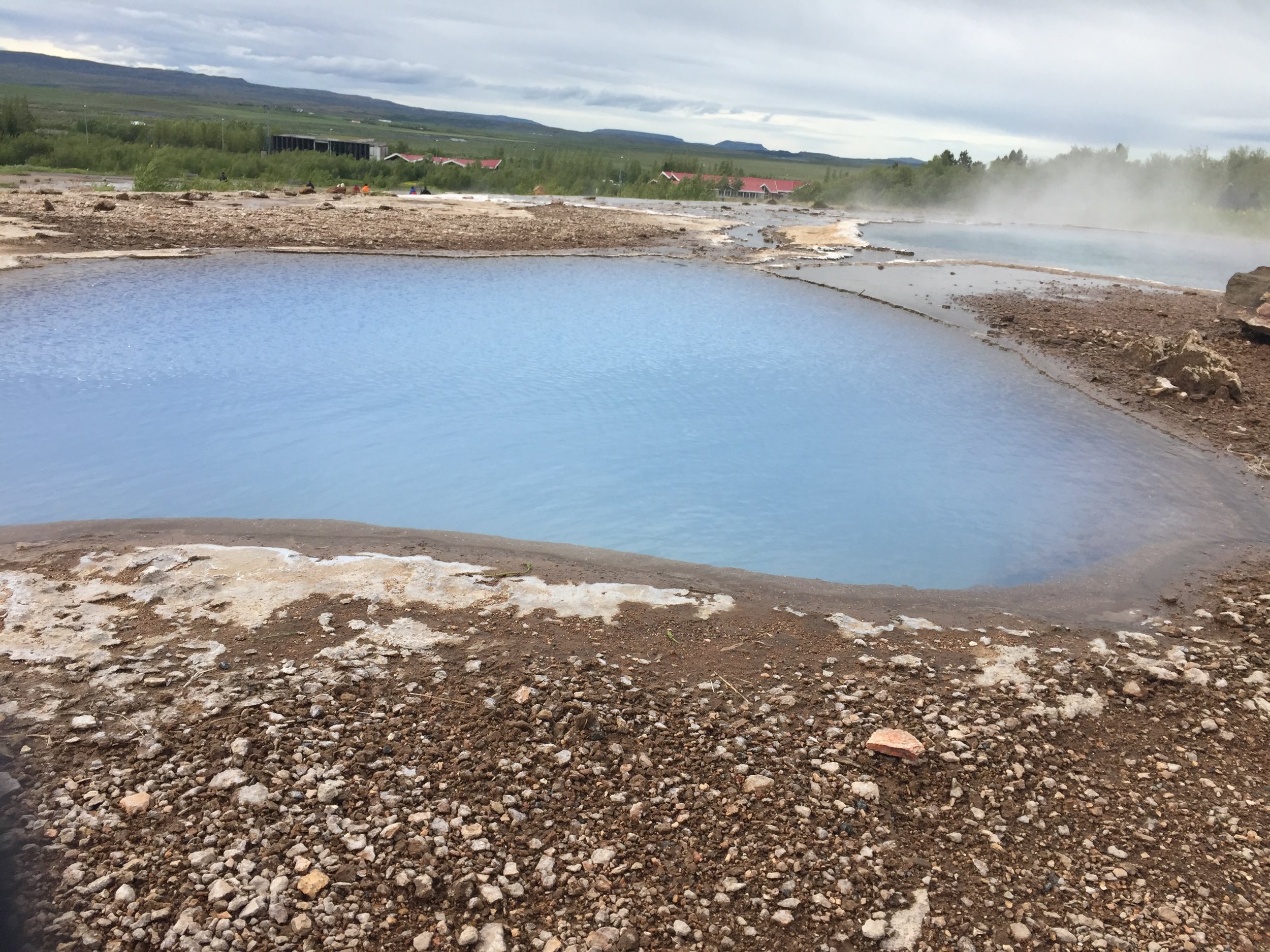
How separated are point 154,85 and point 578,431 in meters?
190

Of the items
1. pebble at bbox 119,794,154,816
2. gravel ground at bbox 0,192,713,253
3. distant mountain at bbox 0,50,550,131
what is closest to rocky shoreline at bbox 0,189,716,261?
gravel ground at bbox 0,192,713,253

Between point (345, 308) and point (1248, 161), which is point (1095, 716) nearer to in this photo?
point (345, 308)

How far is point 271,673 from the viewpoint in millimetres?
3846

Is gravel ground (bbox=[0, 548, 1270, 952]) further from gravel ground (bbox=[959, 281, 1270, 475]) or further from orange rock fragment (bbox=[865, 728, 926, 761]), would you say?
gravel ground (bbox=[959, 281, 1270, 475])

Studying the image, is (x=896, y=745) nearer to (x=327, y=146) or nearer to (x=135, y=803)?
(x=135, y=803)

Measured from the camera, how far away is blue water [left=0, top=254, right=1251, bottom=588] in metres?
6.52

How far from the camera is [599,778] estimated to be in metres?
3.40

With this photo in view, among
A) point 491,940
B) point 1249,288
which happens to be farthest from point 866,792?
point 1249,288

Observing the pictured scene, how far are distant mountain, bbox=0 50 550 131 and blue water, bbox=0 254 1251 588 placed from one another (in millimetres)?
144495

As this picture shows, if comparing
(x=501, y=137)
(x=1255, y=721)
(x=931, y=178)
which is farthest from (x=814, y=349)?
(x=501, y=137)

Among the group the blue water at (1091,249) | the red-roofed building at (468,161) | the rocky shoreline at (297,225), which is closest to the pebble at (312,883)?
the rocky shoreline at (297,225)

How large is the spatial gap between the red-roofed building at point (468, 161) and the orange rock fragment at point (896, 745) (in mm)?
42248

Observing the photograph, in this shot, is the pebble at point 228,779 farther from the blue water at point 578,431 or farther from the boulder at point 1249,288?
the boulder at point 1249,288

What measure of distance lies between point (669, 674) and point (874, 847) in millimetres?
1259
